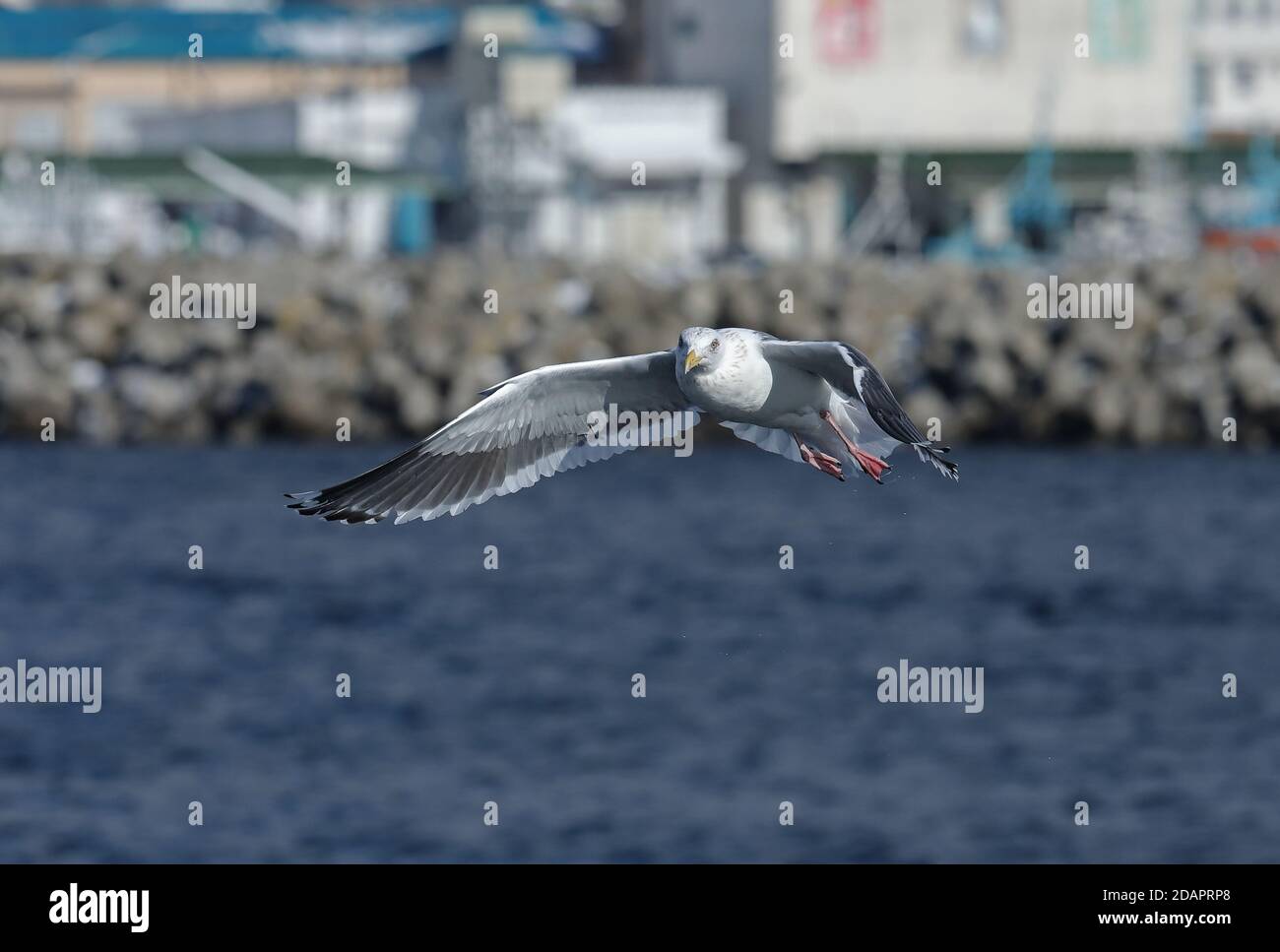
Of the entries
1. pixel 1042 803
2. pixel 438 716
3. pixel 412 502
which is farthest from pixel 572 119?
pixel 412 502

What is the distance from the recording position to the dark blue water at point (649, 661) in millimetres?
24625

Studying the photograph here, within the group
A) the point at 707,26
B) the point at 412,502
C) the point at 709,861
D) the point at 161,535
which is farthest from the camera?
the point at 707,26

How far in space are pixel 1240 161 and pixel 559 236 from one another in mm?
Answer: 19631

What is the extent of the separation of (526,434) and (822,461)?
1.97m

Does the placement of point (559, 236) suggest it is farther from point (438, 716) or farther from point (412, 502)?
point (412, 502)

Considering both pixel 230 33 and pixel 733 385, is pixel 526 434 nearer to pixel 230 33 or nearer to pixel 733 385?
pixel 733 385

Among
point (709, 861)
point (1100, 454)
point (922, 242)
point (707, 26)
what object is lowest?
point (709, 861)

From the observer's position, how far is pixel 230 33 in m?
88.3

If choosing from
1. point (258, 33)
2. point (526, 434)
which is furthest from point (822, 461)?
point (258, 33)

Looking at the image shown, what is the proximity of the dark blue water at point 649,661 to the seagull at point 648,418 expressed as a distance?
336 inches

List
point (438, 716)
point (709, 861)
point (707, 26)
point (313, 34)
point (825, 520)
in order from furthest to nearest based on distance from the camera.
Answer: point (313, 34)
point (707, 26)
point (825, 520)
point (438, 716)
point (709, 861)

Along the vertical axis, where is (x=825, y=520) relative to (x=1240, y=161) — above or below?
below

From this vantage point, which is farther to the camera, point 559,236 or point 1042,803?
point 559,236

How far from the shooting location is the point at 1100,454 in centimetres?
4975
